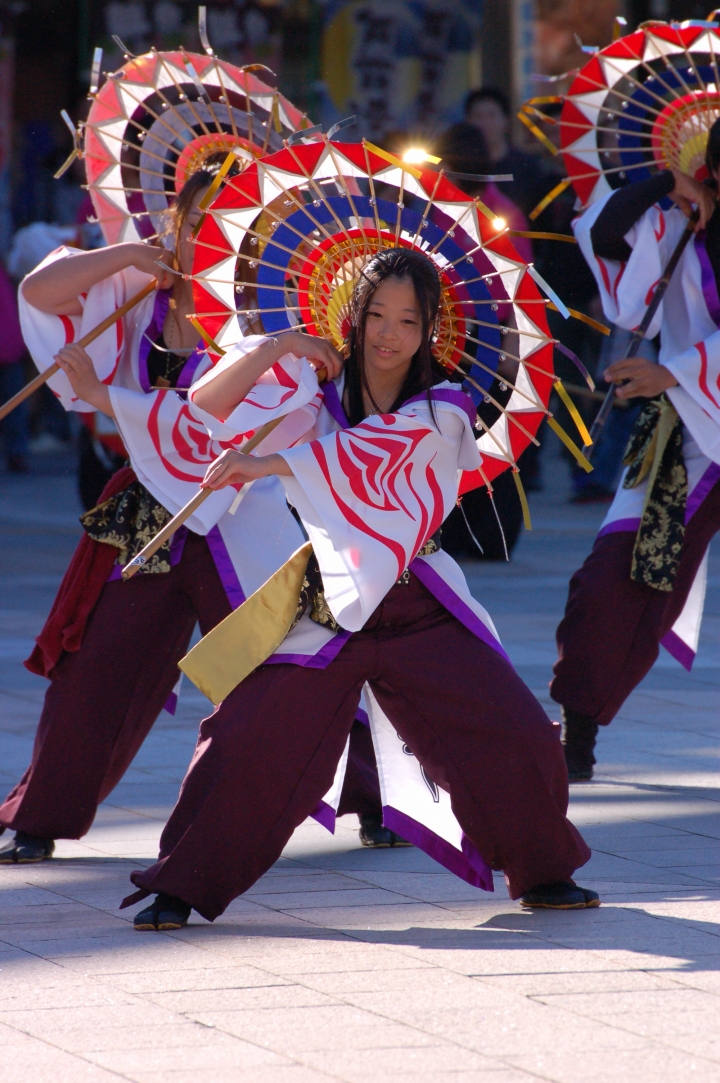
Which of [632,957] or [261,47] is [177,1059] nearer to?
[632,957]

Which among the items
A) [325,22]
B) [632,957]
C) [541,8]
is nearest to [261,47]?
[325,22]

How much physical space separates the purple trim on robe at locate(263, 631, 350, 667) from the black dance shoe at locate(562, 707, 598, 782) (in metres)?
1.49

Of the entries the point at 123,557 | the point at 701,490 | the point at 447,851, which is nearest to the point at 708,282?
the point at 701,490

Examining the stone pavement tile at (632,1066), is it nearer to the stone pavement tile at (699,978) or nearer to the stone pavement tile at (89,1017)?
the stone pavement tile at (699,978)

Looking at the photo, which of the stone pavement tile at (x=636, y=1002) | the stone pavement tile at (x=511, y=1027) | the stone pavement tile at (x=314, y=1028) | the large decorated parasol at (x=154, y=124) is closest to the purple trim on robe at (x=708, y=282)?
the large decorated parasol at (x=154, y=124)

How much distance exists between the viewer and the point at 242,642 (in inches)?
133

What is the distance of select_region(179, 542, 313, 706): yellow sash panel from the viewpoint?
11.1 ft

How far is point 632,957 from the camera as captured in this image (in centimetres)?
315

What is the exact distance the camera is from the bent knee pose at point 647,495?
461 centimetres

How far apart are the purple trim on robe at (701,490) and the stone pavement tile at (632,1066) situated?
218 centimetres

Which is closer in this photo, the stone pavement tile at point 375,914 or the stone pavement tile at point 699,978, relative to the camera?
the stone pavement tile at point 699,978

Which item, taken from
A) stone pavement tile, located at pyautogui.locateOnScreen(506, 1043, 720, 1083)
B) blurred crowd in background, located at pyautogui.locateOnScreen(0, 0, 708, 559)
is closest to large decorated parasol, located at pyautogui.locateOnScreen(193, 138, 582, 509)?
stone pavement tile, located at pyautogui.locateOnScreen(506, 1043, 720, 1083)

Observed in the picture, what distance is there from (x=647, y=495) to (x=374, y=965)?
6.21 ft

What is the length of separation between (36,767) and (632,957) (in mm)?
1456
